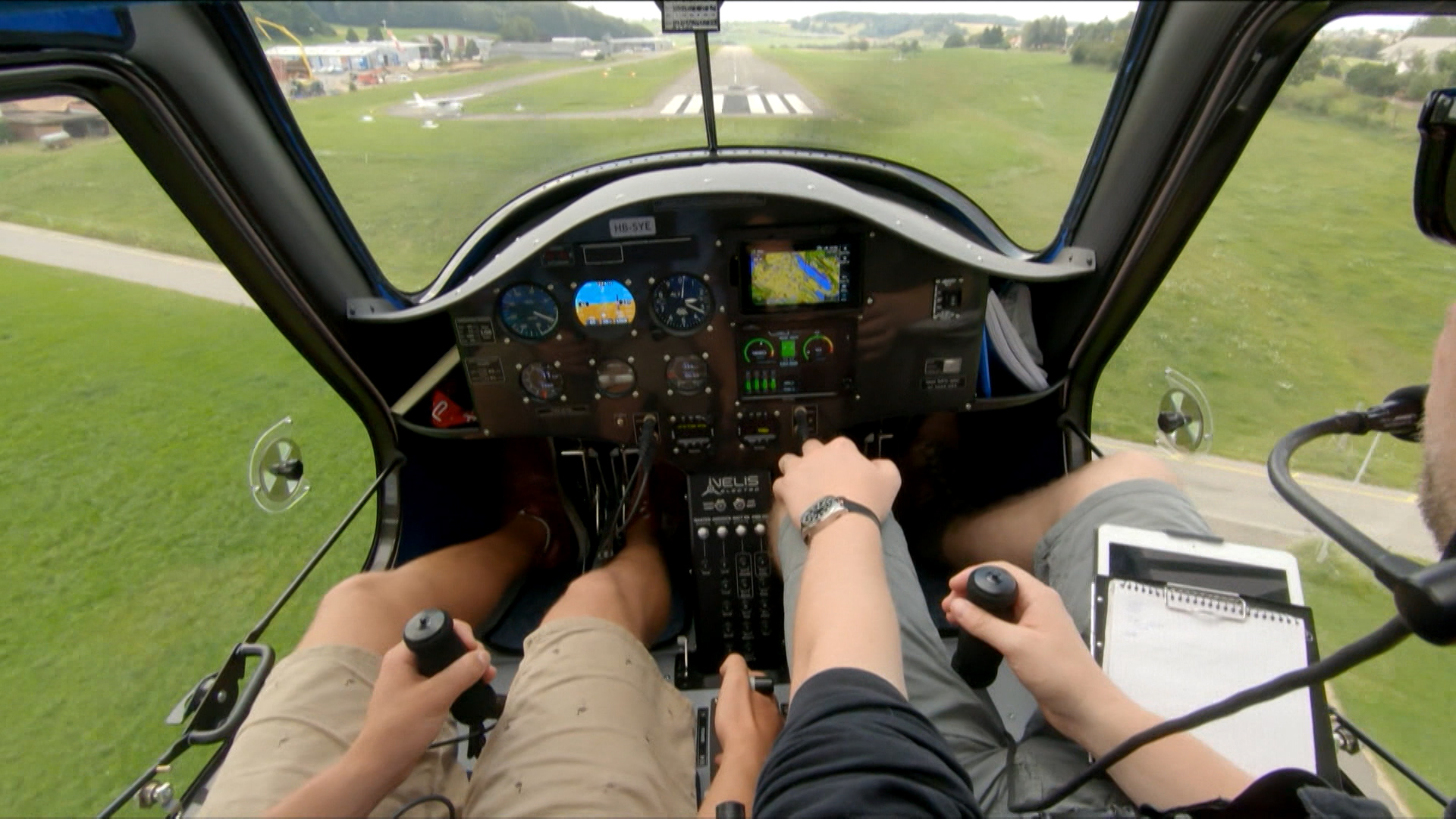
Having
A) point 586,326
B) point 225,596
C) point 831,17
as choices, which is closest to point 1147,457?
point 831,17

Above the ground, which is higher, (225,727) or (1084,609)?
(1084,609)

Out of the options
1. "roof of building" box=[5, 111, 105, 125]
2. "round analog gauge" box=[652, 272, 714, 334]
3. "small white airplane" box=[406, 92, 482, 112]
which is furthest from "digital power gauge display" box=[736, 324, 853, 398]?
"roof of building" box=[5, 111, 105, 125]

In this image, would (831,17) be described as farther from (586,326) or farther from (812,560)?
(812,560)

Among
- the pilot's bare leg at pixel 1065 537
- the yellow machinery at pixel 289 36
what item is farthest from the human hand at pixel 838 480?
the yellow machinery at pixel 289 36

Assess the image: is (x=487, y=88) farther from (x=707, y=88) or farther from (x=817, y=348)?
(x=817, y=348)

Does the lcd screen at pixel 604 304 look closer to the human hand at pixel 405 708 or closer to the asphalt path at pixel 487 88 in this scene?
the asphalt path at pixel 487 88
